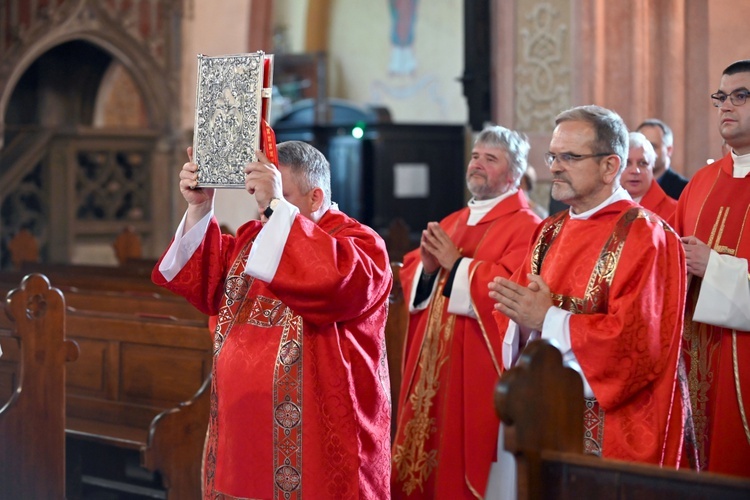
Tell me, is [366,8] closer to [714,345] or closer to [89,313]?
[89,313]

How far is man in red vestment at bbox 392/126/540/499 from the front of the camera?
426 centimetres

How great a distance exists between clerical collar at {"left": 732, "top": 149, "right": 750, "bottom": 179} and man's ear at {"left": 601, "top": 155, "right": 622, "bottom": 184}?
0.59 meters

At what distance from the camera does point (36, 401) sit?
4.48 meters

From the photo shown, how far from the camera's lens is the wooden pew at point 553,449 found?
2414 millimetres

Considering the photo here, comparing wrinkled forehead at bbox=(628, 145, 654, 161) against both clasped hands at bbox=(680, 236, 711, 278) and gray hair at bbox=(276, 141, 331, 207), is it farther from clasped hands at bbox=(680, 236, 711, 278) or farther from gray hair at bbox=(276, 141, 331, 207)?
gray hair at bbox=(276, 141, 331, 207)

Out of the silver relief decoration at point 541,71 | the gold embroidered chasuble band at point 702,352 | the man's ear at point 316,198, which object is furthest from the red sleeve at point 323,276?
the silver relief decoration at point 541,71

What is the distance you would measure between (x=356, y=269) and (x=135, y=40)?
8.16 meters

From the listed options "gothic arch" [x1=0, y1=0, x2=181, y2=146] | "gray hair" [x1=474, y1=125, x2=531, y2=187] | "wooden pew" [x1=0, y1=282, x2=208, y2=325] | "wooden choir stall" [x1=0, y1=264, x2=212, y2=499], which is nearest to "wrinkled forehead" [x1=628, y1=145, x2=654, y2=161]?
"gray hair" [x1=474, y1=125, x2=531, y2=187]

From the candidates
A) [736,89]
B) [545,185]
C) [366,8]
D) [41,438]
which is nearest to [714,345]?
[736,89]

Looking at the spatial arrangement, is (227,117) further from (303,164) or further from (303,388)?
Result: (303,388)

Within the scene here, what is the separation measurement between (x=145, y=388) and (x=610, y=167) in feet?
8.93

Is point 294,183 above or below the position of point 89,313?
above

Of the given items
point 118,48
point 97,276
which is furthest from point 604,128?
point 118,48

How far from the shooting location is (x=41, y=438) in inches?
177
